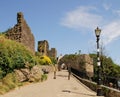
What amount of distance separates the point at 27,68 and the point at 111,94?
9370 mm

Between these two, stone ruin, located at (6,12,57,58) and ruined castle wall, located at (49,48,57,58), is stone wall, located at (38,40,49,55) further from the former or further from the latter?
stone ruin, located at (6,12,57,58)

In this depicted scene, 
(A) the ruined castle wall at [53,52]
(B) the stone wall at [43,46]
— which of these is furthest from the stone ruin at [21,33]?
(A) the ruined castle wall at [53,52]

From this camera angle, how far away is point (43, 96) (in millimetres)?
19125

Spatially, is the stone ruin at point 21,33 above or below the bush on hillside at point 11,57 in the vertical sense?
above

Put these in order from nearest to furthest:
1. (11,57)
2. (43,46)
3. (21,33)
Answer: (11,57) < (21,33) < (43,46)

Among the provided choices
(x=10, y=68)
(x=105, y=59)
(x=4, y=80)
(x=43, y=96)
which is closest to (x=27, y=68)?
(x=10, y=68)

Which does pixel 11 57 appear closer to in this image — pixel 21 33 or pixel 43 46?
pixel 21 33

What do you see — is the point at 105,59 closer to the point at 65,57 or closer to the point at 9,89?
the point at 65,57

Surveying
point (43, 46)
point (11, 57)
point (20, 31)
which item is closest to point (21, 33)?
point (20, 31)

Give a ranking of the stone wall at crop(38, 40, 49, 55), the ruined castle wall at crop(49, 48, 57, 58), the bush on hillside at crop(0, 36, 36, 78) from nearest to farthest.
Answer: the bush on hillside at crop(0, 36, 36, 78) < the stone wall at crop(38, 40, 49, 55) < the ruined castle wall at crop(49, 48, 57, 58)

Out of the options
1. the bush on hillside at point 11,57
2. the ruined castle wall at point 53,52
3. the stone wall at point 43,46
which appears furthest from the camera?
the ruined castle wall at point 53,52

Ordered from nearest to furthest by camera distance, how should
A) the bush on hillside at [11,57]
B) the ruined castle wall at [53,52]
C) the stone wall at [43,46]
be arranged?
the bush on hillside at [11,57]
the stone wall at [43,46]
the ruined castle wall at [53,52]

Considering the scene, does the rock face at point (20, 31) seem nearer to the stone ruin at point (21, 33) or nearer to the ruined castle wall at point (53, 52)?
the stone ruin at point (21, 33)

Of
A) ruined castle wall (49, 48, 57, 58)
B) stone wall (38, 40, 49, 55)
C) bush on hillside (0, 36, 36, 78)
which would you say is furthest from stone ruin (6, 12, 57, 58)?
ruined castle wall (49, 48, 57, 58)
